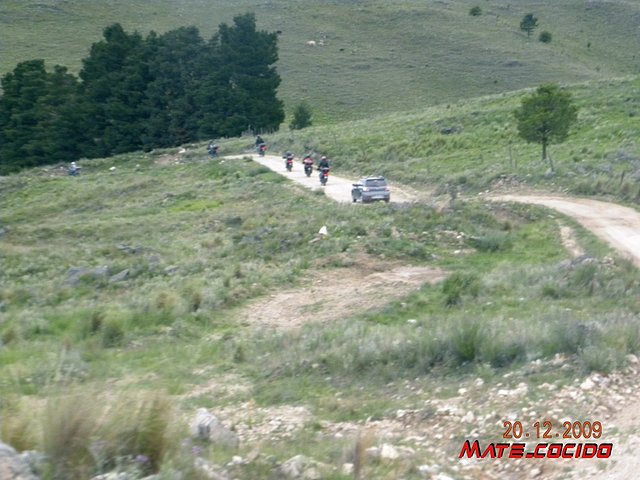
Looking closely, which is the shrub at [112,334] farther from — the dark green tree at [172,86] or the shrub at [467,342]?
the dark green tree at [172,86]

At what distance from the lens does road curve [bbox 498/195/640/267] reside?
20.6m

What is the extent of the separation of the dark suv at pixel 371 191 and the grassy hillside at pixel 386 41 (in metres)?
45.4

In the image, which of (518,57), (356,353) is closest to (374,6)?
(518,57)

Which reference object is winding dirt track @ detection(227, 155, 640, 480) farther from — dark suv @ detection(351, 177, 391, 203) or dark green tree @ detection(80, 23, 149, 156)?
dark green tree @ detection(80, 23, 149, 156)

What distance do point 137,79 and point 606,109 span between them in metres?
33.9

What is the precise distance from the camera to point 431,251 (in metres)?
A: 21.1

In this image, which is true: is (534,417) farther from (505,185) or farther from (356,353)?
(505,185)

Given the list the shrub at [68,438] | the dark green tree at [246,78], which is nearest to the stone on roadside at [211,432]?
the shrub at [68,438]

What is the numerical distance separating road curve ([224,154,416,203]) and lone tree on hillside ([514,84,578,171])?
5369 mm

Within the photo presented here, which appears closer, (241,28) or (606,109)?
(606,109)

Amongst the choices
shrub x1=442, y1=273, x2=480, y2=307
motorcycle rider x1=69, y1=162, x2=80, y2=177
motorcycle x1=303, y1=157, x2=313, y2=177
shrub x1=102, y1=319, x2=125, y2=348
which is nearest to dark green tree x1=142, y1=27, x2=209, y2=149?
motorcycle rider x1=69, y1=162, x2=80, y2=177

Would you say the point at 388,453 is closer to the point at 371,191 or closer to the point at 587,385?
the point at 587,385

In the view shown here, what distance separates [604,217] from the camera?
24.8 m

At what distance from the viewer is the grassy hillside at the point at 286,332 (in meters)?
7.13
